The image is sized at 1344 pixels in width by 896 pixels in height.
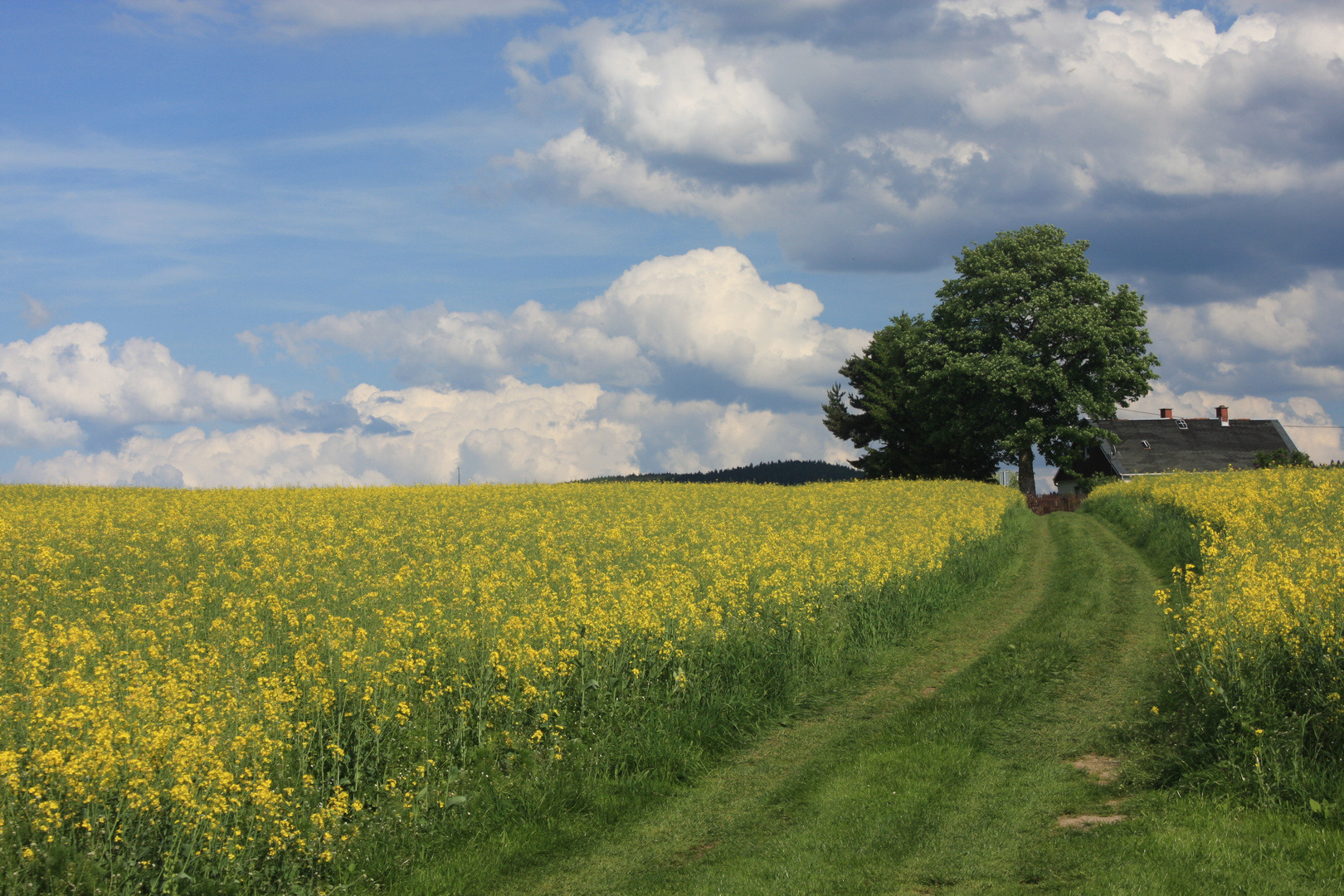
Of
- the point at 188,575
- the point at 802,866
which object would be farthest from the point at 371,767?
the point at 188,575

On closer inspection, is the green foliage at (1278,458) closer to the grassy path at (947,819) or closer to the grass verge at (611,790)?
the grassy path at (947,819)

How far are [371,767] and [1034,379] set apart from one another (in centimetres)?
4832

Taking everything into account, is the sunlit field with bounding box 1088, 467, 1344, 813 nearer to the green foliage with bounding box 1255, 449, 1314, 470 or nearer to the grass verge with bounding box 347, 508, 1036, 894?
the grass verge with bounding box 347, 508, 1036, 894

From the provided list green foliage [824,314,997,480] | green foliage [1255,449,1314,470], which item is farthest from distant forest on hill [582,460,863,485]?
green foliage [1255,449,1314,470]

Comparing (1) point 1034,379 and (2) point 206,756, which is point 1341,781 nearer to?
(2) point 206,756

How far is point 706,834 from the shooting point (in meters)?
8.50

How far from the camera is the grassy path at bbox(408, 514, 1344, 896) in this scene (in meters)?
7.48

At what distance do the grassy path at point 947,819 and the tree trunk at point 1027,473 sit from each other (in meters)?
42.8

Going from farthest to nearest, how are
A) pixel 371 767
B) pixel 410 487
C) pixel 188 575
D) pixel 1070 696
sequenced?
pixel 410 487 < pixel 188 575 < pixel 1070 696 < pixel 371 767

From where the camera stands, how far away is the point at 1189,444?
68125 mm

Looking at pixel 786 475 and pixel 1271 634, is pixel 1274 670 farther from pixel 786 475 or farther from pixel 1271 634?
pixel 786 475

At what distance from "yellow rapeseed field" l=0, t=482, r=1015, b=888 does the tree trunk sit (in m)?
36.7

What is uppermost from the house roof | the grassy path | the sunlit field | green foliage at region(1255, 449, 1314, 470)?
the house roof

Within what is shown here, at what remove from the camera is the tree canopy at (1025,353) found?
5081 cm
